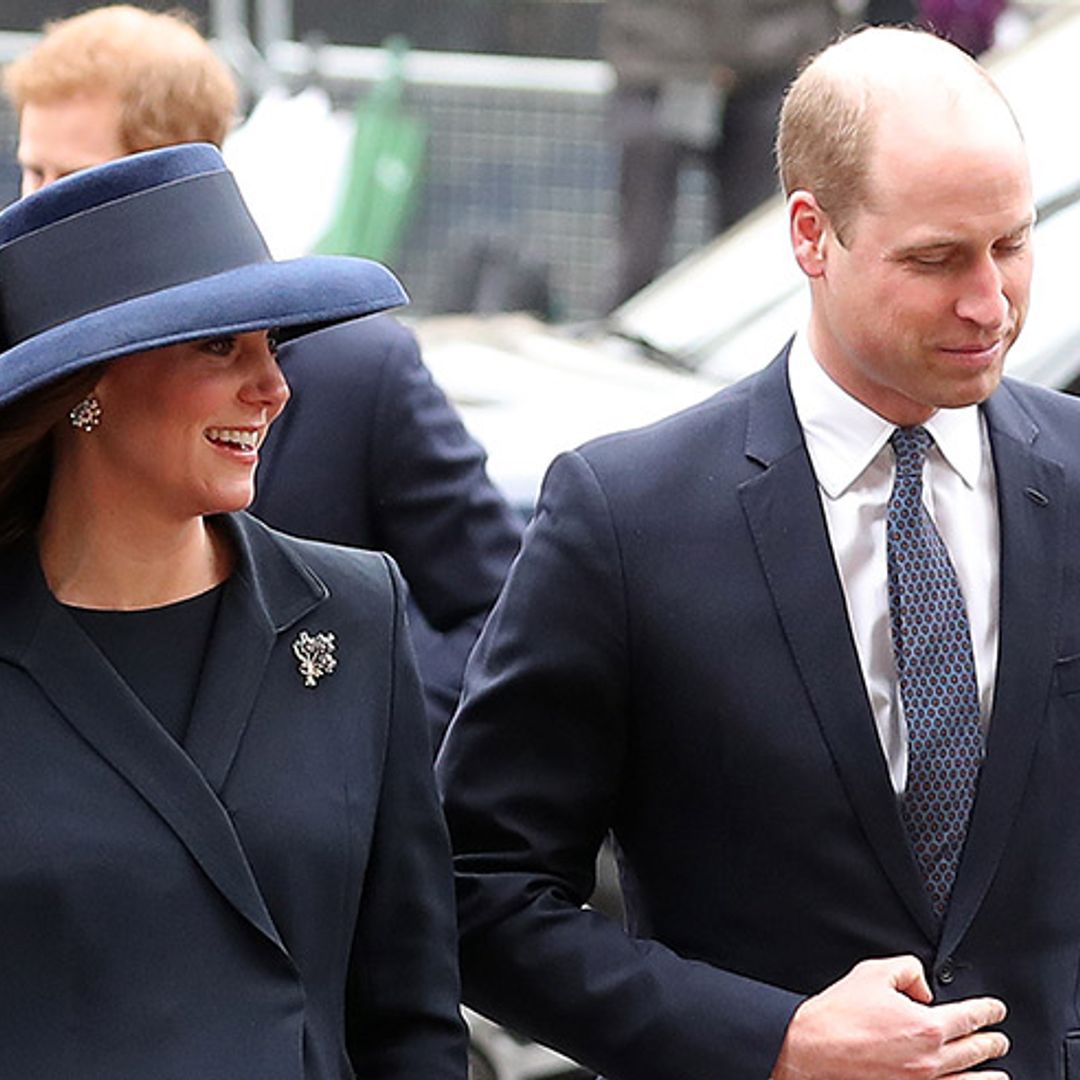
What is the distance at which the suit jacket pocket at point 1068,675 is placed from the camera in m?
3.15

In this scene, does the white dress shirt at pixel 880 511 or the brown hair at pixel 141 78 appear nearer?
the white dress shirt at pixel 880 511

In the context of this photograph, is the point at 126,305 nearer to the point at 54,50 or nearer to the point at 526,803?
the point at 526,803

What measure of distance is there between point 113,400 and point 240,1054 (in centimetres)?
63

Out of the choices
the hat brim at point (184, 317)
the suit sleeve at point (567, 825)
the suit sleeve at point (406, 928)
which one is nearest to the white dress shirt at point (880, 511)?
the suit sleeve at point (567, 825)

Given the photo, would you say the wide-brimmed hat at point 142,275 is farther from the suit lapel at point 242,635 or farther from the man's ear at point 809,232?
the man's ear at point 809,232

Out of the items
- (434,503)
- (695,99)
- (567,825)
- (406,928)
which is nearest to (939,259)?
(567,825)

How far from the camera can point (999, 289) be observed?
119 inches

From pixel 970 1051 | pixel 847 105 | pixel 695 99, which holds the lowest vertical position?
pixel 695 99

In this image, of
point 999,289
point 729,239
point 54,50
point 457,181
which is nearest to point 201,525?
point 999,289

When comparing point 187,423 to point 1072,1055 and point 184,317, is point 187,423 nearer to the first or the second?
point 184,317

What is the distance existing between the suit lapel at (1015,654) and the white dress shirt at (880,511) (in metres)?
0.03

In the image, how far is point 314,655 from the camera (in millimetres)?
2922

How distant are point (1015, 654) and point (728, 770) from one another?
12.8 inches

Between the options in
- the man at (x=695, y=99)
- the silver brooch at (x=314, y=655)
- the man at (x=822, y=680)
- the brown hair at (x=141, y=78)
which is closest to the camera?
the silver brooch at (x=314, y=655)
